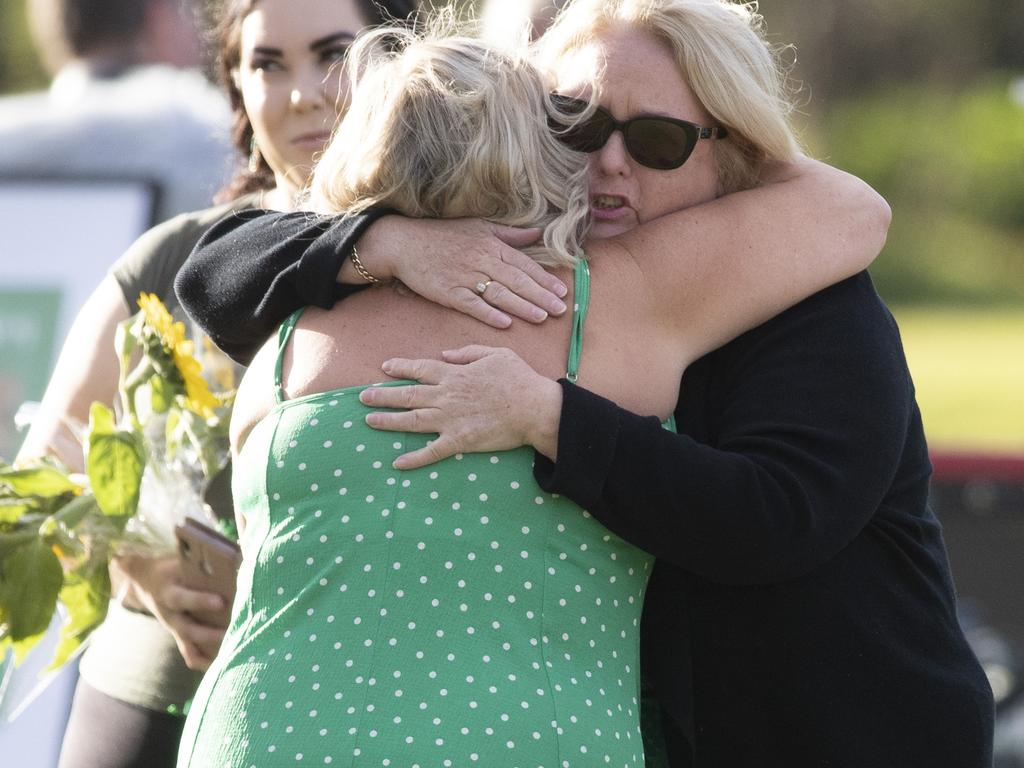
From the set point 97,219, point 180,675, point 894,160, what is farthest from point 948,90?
point 180,675

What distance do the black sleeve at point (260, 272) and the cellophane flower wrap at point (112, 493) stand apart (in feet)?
0.64

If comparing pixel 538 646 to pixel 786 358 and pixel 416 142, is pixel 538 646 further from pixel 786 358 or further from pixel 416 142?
pixel 416 142

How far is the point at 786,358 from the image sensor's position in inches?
68.8

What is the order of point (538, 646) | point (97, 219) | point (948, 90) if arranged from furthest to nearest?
point (948, 90)
point (97, 219)
point (538, 646)

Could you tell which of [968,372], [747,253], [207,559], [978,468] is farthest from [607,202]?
[968,372]

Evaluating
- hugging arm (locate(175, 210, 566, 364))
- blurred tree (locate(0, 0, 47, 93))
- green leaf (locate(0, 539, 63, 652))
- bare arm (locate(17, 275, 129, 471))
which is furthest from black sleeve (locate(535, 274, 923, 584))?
blurred tree (locate(0, 0, 47, 93))

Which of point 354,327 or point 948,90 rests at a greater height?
point 354,327

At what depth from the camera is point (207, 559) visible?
212 cm

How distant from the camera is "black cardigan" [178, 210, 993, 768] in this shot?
1617mm

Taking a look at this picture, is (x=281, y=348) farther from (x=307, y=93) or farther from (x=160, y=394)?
(x=307, y=93)

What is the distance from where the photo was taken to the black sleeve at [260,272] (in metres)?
1.71

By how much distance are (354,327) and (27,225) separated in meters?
2.91

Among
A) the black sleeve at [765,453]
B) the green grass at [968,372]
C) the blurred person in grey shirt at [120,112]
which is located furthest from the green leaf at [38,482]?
the green grass at [968,372]

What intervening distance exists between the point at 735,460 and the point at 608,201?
44cm
